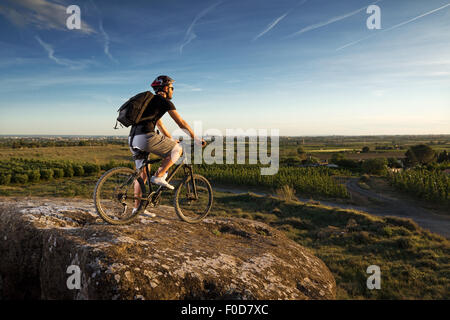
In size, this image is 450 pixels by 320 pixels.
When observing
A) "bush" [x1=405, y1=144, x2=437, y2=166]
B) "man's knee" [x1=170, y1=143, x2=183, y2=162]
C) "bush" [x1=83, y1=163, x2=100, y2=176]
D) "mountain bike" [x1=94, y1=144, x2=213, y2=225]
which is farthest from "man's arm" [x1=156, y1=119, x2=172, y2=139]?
"bush" [x1=405, y1=144, x2=437, y2=166]

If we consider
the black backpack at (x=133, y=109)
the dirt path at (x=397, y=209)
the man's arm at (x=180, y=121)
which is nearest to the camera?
the black backpack at (x=133, y=109)

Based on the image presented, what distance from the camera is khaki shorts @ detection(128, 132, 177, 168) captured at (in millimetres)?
4301

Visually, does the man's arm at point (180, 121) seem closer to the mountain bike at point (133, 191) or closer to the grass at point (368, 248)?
the mountain bike at point (133, 191)

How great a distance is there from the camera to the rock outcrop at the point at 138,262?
3006 mm

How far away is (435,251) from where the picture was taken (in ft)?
32.3

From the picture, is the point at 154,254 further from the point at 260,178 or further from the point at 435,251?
the point at 260,178

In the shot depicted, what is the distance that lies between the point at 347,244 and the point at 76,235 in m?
10.1

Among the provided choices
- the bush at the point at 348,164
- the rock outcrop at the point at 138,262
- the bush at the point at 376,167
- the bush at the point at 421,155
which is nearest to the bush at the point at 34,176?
the rock outcrop at the point at 138,262

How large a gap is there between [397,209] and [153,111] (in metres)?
21.0

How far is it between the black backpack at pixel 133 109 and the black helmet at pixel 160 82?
0.40 meters

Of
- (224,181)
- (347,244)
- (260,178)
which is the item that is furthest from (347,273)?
(224,181)

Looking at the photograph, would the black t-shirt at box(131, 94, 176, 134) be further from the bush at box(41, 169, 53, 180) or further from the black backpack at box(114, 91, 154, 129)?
the bush at box(41, 169, 53, 180)

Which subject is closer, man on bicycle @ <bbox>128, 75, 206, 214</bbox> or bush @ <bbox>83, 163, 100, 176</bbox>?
man on bicycle @ <bbox>128, 75, 206, 214</bbox>

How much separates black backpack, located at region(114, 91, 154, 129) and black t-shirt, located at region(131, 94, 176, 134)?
0.31 ft
